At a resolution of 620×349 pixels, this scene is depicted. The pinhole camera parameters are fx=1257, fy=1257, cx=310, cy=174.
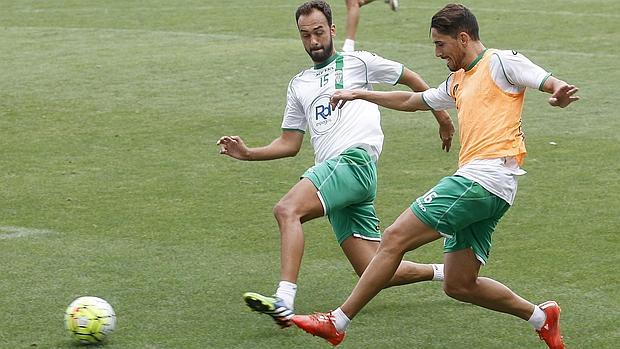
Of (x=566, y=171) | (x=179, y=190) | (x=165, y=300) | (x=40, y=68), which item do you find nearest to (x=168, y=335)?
(x=165, y=300)

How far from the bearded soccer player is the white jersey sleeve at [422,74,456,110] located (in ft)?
2.02

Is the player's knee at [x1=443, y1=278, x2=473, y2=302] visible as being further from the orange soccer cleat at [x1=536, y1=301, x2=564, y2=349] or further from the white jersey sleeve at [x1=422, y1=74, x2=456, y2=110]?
the white jersey sleeve at [x1=422, y1=74, x2=456, y2=110]

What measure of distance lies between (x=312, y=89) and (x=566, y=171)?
394cm

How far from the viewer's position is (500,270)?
892 cm

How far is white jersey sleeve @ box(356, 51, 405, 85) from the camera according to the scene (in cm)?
878

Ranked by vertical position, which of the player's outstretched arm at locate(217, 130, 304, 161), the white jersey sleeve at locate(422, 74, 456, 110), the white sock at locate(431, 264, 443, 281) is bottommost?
the white sock at locate(431, 264, 443, 281)

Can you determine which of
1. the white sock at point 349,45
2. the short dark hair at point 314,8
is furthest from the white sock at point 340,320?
the white sock at point 349,45

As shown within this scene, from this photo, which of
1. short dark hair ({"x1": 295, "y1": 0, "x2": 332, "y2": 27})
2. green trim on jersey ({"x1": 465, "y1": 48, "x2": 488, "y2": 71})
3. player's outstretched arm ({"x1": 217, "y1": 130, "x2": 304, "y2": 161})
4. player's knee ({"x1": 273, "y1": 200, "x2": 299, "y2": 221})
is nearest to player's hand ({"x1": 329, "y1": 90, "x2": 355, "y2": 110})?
green trim on jersey ({"x1": 465, "y1": 48, "x2": 488, "y2": 71})

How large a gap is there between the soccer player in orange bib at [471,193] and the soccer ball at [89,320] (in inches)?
45.8

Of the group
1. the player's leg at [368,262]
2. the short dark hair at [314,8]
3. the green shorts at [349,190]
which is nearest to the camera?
the green shorts at [349,190]

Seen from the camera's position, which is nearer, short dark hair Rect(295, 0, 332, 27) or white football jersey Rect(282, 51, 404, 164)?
white football jersey Rect(282, 51, 404, 164)

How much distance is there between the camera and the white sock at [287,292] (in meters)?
7.68

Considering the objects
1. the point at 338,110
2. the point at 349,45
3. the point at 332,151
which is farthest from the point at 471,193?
the point at 349,45

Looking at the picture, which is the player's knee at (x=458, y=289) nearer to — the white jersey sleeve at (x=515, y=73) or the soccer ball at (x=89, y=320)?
the white jersey sleeve at (x=515, y=73)
